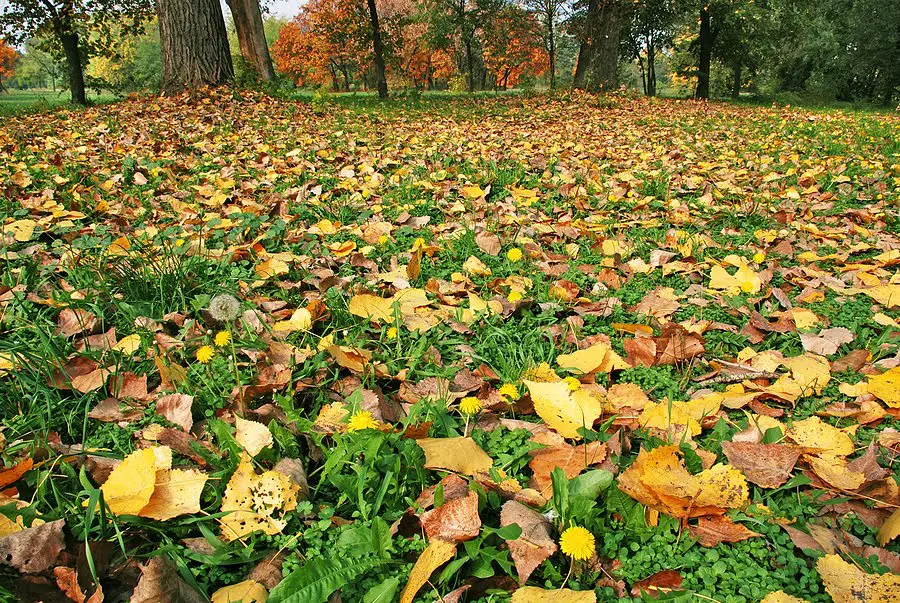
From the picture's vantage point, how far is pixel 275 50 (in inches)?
1740

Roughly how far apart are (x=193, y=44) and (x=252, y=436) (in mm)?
7662

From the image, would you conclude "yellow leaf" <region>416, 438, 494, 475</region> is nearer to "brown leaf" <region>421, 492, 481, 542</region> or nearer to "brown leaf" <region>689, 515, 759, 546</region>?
"brown leaf" <region>421, 492, 481, 542</region>

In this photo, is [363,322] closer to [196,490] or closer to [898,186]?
[196,490]

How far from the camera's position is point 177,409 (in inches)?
54.5

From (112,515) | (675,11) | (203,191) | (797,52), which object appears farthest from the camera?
(797,52)

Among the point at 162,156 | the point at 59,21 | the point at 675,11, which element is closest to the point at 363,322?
the point at 162,156

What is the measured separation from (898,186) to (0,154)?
645cm

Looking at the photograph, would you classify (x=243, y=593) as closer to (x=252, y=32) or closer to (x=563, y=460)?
(x=563, y=460)

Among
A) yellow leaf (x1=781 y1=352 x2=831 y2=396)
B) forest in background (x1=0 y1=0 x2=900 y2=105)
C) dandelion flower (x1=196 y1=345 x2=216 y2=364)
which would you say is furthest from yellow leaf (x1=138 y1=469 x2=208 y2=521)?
forest in background (x1=0 y1=0 x2=900 y2=105)

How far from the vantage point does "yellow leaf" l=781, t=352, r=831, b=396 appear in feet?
4.91

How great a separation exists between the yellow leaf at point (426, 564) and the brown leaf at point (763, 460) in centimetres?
66

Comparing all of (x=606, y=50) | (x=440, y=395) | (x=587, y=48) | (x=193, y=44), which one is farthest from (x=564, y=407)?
(x=587, y=48)

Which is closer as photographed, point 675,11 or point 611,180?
point 611,180

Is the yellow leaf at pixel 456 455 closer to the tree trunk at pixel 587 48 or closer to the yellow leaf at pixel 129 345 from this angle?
the yellow leaf at pixel 129 345
